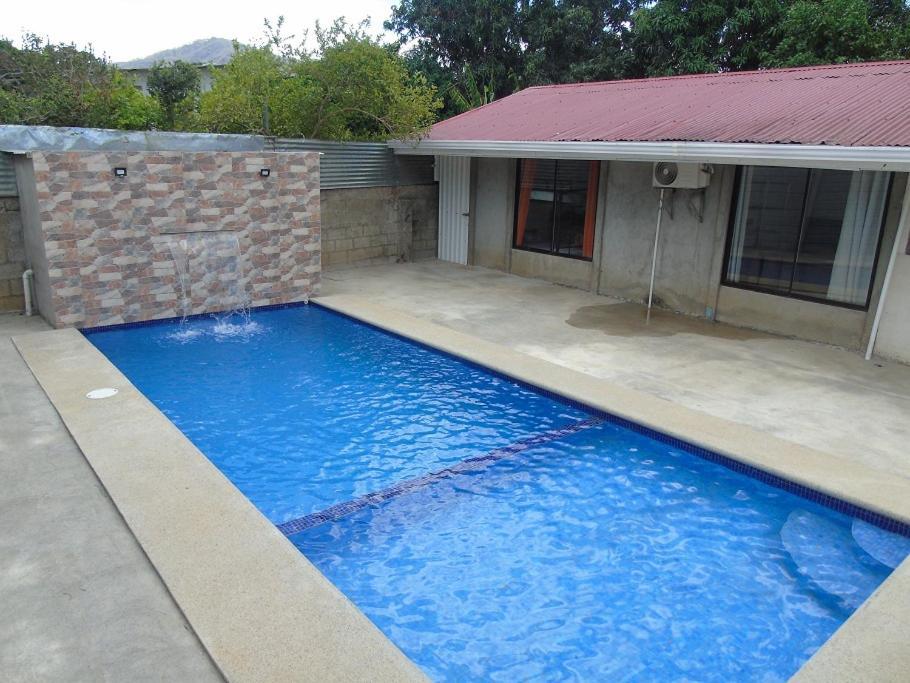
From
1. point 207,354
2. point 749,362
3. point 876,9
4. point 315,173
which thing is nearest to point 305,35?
point 315,173

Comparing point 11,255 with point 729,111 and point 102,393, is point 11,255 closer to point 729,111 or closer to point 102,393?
point 102,393

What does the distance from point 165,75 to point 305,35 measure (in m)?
8.80

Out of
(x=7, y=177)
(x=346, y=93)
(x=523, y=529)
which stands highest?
(x=346, y=93)

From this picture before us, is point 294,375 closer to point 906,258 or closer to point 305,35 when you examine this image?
point 906,258

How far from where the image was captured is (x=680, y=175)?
941cm

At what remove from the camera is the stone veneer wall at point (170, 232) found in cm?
835

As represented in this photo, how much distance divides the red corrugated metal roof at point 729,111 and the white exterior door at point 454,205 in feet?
2.42

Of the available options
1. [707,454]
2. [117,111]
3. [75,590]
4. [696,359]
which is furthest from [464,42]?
[75,590]

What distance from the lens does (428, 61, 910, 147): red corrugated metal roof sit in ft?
25.2

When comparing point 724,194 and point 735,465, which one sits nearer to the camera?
point 735,465

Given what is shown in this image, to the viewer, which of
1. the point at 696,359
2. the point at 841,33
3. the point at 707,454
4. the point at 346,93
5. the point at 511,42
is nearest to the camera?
the point at 707,454

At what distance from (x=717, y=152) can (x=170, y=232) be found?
6995 mm

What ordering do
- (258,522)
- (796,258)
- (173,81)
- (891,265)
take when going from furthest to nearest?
(173,81)
(796,258)
(891,265)
(258,522)

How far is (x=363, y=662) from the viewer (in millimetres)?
3188
